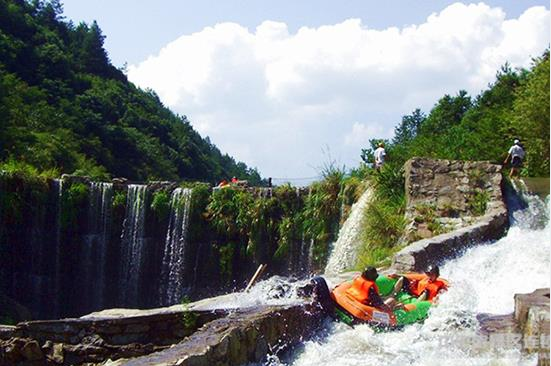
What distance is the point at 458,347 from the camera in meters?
7.57

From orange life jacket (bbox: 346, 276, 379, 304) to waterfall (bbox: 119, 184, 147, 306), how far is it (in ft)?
40.2

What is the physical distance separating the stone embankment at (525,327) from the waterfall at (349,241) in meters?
6.27

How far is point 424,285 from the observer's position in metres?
9.51

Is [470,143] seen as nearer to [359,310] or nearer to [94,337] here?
[359,310]

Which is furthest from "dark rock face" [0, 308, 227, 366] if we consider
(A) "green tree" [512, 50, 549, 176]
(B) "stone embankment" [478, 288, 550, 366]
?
(A) "green tree" [512, 50, 549, 176]

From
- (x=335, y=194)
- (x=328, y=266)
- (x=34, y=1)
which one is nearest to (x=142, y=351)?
(x=328, y=266)

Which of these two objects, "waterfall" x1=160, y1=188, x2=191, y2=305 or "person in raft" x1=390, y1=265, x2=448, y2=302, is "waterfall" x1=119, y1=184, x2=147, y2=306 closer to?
"waterfall" x1=160, y1=188, x2=191, y2=305

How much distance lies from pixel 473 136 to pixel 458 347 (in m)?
16.7

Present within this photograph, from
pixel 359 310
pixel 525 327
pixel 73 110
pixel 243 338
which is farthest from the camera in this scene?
pixel 73 110

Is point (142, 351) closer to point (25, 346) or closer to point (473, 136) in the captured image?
point (25, 346)

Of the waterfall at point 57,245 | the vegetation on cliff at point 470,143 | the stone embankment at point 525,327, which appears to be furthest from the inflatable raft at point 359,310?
the waterfall at point 57,245

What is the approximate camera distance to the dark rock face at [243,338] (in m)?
6.09

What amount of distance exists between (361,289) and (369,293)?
118 millimetres

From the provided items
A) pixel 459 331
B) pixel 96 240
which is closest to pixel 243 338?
pixel 459 331
